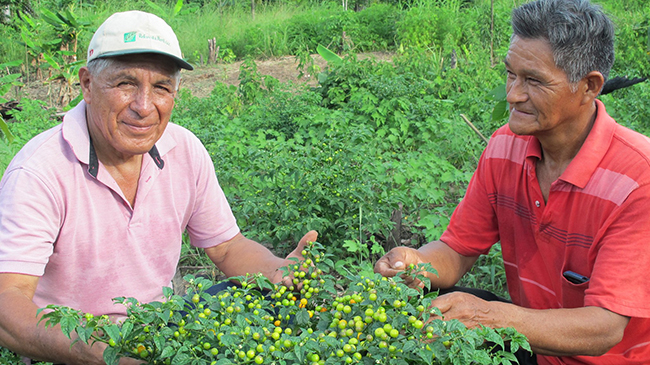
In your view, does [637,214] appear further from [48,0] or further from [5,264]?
[48,0]

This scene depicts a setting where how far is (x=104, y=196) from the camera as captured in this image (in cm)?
220

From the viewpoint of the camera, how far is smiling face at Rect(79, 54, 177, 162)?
6.90 feet

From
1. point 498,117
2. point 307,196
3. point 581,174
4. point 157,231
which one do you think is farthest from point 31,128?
point 581,174

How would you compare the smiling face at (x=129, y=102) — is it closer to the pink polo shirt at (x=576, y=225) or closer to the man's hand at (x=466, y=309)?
the man's hand at (x=466, y=309)

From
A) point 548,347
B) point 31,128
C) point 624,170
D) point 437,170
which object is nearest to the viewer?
point 548,347

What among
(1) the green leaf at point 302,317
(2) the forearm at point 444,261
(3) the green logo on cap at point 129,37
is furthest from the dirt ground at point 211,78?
(1) the green leaf at point 302,317

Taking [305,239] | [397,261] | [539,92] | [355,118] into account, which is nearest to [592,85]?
[539,92]

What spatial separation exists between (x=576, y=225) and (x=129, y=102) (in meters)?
1.75

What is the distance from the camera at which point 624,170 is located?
1.94 metres

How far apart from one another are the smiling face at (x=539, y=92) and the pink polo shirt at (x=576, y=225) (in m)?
0.13

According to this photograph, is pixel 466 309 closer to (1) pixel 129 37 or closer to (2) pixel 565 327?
(2) pixel 565 327

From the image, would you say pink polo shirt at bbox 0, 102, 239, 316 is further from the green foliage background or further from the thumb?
the green foliage background

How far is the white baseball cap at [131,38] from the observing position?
2045mm

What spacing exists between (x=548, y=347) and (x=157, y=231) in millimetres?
1584
